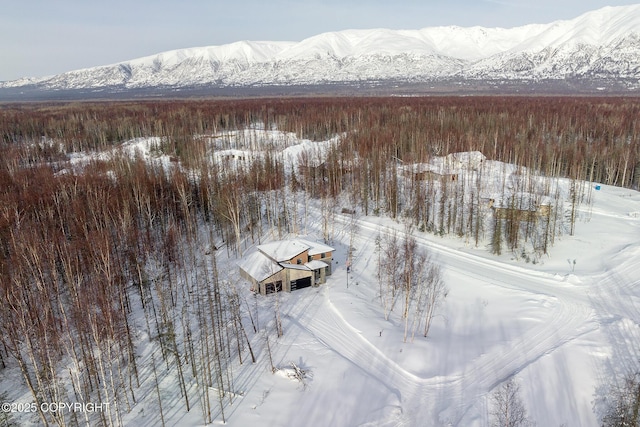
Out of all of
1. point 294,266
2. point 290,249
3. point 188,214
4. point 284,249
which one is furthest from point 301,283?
point 188,214

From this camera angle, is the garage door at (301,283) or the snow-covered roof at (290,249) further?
the snow-covered roof at (290,249)

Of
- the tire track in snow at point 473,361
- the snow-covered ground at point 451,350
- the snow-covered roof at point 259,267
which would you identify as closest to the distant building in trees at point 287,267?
the snow-covered roof at point 259,267

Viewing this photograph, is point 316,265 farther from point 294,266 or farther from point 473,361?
point 473,361

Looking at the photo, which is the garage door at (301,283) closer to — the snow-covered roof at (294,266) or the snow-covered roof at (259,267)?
the snow-covered roof at (294,266)

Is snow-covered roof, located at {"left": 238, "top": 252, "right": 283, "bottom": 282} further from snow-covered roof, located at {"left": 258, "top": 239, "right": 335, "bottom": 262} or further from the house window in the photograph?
the house window

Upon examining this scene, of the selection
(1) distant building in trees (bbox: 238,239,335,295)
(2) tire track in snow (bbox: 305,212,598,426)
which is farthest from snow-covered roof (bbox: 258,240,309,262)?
(2) tire track in snow (bbox: 305,212,598,426)

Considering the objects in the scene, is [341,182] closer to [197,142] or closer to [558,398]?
[197,142]

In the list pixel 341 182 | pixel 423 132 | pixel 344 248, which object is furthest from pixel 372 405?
pixel 423 132
